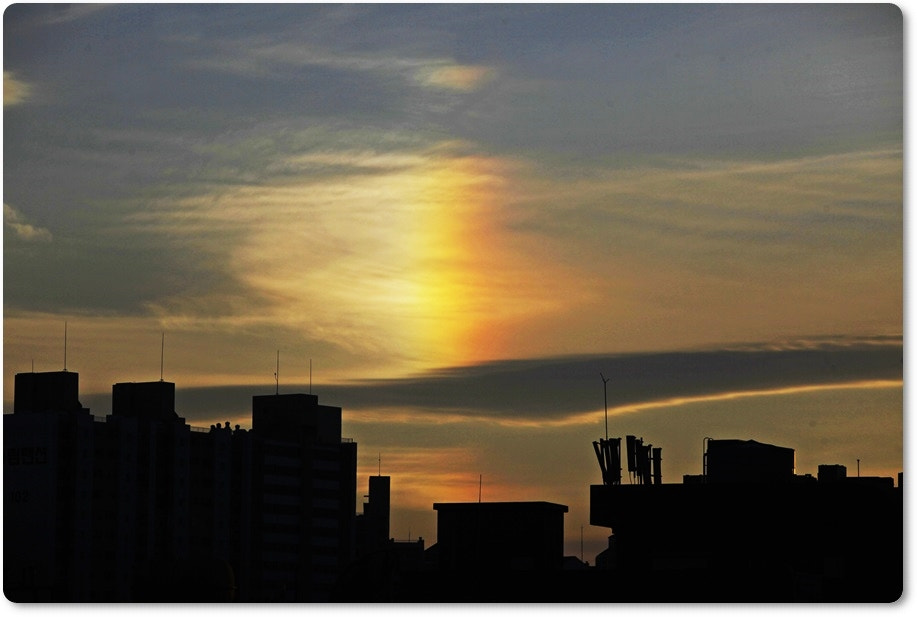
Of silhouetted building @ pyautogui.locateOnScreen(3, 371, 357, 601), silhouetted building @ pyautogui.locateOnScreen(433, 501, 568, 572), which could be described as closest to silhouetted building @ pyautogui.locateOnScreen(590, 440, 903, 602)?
silhouetted building @ pyautogui.locateOnScreen(433, 501, 568, 572)

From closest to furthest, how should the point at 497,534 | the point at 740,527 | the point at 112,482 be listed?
the point at 740,527
the point at 497,534
the point at 112,482

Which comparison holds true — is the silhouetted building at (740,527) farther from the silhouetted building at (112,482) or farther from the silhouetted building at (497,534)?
the silhouetted building at (112,482)

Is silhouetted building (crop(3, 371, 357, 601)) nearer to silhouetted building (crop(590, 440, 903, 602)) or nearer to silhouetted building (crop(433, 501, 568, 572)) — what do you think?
silhouetted building (crop(433, 501, 568, 572))

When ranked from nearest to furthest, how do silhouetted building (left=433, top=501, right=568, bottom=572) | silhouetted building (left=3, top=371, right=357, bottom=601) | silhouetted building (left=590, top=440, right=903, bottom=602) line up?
silhouetted building (left=590, top=440, right=903, bottom=602) → silhouetted building (left=433, top=501, right=568, bottom=572) → silhouetted building (left=3, top=371, right=357, bottom=601)

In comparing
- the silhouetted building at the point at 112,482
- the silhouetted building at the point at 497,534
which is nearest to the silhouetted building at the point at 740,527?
the silhouetted building at the point at 497,534

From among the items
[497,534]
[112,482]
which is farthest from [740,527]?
[112,482]

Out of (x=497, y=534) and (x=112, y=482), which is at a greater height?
(x=112, y=482)

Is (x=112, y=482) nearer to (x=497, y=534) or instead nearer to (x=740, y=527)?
(x=497, y=534)

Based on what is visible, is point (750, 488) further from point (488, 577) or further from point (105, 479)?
point (105, 479)

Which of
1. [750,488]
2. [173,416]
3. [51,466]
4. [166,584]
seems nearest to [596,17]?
[166,584]

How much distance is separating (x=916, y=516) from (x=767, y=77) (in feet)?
22.9

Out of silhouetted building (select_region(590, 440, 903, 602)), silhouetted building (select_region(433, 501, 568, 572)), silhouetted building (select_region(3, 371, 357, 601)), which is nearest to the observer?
→ silhouetted building (select_region(590, 440, 903, 602))

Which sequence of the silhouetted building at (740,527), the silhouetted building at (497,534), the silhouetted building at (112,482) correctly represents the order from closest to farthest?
the silhouetted building at (740,527) < the silhouetted building at (497,534) < the silhouetted building at (112,482)

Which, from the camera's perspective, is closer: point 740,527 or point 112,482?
point 740,527
